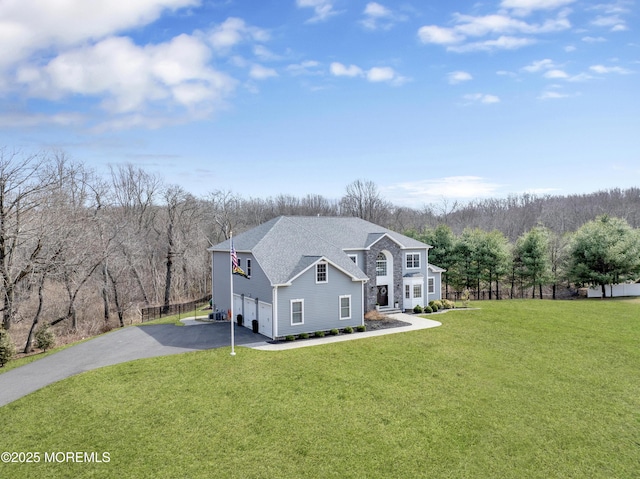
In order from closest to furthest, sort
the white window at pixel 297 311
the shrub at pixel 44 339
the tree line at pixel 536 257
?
the shrub at pixel 44 339 → the white window at pixel 297 311 → the tree line at pixel 536 257

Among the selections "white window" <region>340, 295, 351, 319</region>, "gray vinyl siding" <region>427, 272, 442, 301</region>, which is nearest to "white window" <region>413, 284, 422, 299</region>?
"gray vinyl siding" <region>427, 272, 442, 301</region>

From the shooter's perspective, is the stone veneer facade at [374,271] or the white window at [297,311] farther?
the stone veneer facade at [374,271]

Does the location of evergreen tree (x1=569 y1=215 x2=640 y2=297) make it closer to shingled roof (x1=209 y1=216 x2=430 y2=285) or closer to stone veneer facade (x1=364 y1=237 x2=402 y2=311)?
shingled roof (x1=209 y1=216 x2=430 y2=285)

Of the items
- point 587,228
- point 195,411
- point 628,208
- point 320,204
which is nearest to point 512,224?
point 628,208

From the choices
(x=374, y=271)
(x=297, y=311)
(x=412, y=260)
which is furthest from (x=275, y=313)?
(x=412, y=260)

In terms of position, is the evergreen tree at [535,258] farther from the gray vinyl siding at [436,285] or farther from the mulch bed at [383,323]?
the mulch bed at [383,323]

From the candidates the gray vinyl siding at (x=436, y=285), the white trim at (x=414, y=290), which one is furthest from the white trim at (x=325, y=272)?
the gray vinyl siding at (x=436, y=285)

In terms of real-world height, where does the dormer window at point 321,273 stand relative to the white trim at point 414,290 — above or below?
above
